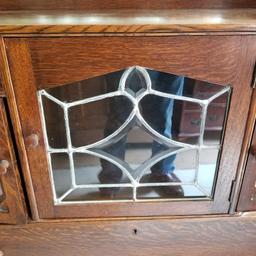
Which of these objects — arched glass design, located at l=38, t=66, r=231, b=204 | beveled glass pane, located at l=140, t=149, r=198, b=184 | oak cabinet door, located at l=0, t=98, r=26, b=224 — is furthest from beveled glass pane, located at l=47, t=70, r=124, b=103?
beveled glass pane, located at l=140, t=149, r=198, b=184

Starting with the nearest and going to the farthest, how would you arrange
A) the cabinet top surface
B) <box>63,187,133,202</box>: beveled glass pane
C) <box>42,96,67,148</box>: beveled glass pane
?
the cabinet top surface
<box>42,96,67,148</box>: beveled glass pane
<box>63,187,133,202</box>: beveled glass pane

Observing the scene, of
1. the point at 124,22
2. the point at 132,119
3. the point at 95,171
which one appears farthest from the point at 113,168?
the point at 124,22

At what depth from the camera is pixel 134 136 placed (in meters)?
0.74

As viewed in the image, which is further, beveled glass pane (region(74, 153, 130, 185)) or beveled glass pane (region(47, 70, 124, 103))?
beveled glass pane (region(74, 153, 130, 185))

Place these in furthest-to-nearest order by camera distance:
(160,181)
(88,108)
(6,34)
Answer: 1. (160,181)
2. (88,108)
3. (6,34)

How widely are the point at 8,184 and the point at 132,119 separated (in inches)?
13.3

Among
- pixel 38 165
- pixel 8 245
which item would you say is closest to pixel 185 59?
pixel 38 165

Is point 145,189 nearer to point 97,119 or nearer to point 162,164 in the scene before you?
point 162,164

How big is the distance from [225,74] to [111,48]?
239 mm

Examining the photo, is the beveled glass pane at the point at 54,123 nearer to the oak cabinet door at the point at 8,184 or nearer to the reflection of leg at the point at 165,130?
the oak cabinet door at the point at 8,184

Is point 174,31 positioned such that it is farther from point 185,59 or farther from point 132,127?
point 132,127

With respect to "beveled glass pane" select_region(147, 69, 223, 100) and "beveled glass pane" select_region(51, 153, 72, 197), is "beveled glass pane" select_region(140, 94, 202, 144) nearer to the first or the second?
"beveled glass pane" select_region(147, 69, 223, 100)

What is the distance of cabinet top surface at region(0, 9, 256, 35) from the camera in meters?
0.58

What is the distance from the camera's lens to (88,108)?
690mm
